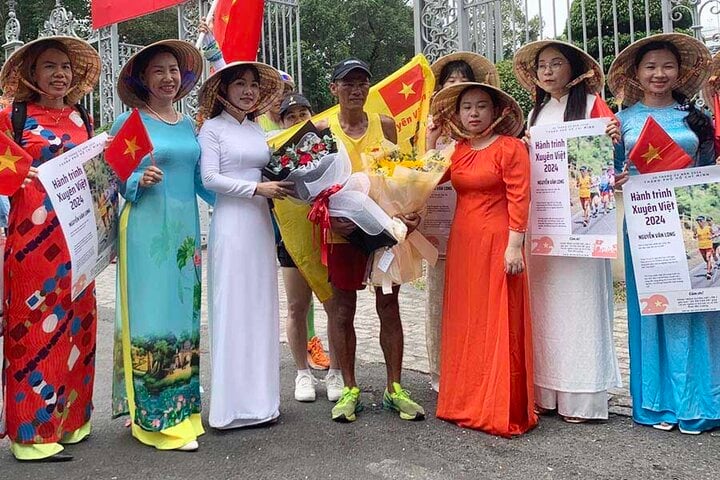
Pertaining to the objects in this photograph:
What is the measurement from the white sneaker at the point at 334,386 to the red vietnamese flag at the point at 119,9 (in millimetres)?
6549

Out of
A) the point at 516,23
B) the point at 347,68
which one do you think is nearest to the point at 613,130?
the point at 347,68

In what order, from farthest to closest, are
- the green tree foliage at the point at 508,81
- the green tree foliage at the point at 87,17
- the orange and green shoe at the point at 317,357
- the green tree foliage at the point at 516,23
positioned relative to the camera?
1. the green tree foliage at the point at 87,17
2. the green tree foliage at the point at 508,81
3. the green tree foliage at the point at 516,23
4. the orange and green shoe at the point at 317,357

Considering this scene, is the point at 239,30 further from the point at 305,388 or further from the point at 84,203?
the point at 305,388

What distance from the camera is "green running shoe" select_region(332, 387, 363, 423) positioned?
395 cm

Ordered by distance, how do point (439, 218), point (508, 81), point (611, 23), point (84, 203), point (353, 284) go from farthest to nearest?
1. point (611, 23)
2. point (508, 81)
3. point (439, 218)
4. point (353, 284)
5. point (84, 203)

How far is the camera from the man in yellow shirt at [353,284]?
3.93 meters

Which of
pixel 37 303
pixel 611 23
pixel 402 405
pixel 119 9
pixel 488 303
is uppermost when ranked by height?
pixel 119 9

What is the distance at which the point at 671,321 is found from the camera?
371 cm

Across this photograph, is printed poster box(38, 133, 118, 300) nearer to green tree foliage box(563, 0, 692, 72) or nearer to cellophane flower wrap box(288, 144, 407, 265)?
cellophane flower wrap box(288, 144, 407, 265)

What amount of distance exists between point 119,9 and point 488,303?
27.7ft

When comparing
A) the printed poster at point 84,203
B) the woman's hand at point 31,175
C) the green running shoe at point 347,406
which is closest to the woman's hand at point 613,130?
the green running shoe at point 347,406

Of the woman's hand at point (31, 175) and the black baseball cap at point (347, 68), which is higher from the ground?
the black baseball cap at point (347, 68)

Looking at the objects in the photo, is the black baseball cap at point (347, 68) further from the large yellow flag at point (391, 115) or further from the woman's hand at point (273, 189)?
the woman's hand at point (273, 189)

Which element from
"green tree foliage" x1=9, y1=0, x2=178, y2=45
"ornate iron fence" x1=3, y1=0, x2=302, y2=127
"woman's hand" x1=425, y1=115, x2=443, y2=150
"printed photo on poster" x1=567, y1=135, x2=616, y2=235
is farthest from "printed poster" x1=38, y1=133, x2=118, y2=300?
"green tree foliage" x1=9, y1=0, x2=178, y2=45
